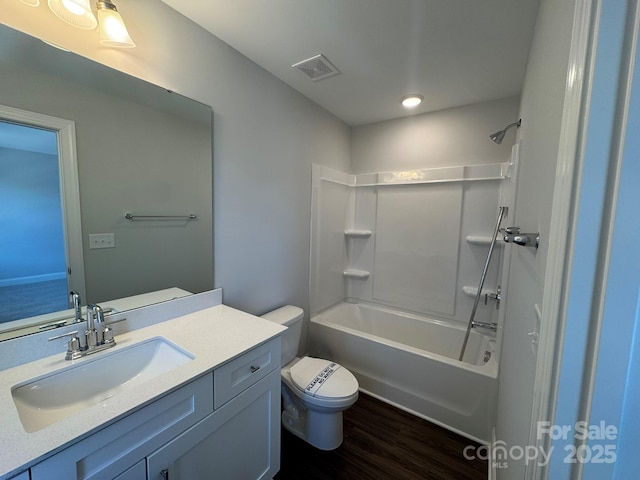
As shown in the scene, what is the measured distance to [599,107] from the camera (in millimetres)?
387

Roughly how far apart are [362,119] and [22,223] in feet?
8.52

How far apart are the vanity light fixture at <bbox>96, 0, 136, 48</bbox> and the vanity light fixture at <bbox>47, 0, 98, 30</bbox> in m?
0.04

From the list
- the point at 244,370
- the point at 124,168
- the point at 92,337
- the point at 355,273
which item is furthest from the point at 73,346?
the point at 355,273

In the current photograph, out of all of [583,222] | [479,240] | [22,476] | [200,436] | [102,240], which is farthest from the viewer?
[479,240]

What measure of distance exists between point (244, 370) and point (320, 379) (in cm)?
73

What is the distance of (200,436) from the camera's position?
0.96m

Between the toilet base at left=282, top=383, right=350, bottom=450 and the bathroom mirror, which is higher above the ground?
the bathroom mirror

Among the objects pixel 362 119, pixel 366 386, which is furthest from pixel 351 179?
pixel 366 386

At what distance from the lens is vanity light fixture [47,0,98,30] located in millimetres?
980

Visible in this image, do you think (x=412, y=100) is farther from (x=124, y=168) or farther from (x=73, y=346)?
(x=73, y=346)

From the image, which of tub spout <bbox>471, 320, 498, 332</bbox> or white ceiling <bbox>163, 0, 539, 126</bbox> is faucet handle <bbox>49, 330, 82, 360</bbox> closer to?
white ceiling <bbox>163, 0, 539, 126</bbox>

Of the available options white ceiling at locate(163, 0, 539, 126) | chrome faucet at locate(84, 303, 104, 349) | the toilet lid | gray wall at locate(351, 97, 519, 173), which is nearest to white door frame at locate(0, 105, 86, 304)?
chrome faucet at locate(84, 303, 104, 349)

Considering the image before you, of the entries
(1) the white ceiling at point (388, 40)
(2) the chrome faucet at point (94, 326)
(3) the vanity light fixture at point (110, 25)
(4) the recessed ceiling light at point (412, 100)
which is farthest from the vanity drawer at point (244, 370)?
(4) the recessed ceiling light at point (412, 100)

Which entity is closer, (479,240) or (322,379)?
(322,379)
